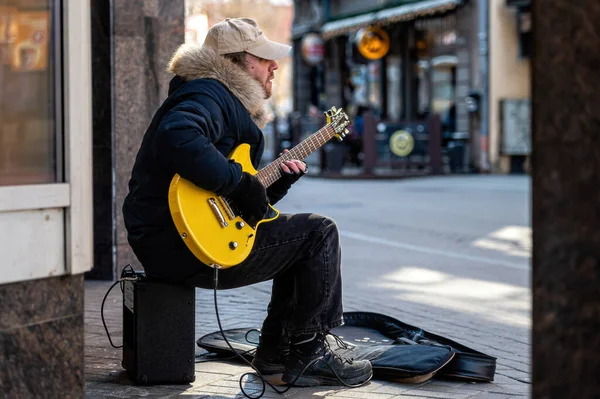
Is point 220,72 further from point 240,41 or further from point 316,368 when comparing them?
point 316,368

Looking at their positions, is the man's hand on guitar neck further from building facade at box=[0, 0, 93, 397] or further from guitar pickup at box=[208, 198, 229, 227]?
building facade at box=[0, 0, 93, 397]

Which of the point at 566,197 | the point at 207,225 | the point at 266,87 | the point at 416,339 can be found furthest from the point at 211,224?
the point at 566,197

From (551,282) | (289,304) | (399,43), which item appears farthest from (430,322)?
(399,43)

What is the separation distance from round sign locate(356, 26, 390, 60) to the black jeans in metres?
22.8

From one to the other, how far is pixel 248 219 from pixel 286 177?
1.16ft

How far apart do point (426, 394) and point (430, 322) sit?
1.78 m


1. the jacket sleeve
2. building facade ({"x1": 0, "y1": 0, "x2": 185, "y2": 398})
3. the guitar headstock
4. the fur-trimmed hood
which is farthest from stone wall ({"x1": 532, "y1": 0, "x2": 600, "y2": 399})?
the guitar headstock

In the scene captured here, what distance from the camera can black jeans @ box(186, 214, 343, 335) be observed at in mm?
4121

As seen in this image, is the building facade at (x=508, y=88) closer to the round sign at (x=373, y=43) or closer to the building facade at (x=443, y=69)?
the building facade at (x=443, y=69)

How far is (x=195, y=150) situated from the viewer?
376 cm

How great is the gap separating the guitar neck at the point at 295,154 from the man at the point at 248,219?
1.9 inches

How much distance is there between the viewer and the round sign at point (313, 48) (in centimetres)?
3045

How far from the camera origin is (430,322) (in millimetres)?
5805

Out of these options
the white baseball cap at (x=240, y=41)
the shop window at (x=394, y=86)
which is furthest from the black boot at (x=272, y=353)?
the shop window at (x=394, y=86)
